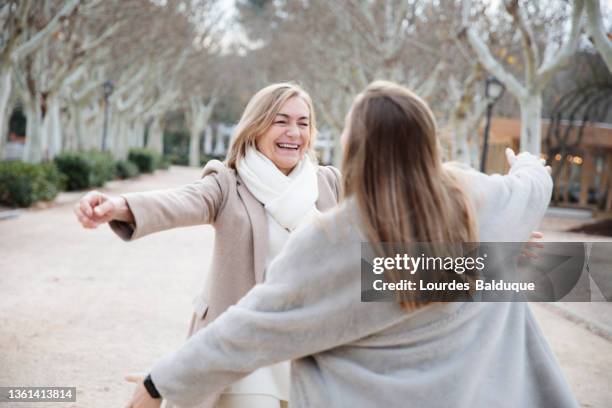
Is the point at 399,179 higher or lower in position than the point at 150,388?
higher

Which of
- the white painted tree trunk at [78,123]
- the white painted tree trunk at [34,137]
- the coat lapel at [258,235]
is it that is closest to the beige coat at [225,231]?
Result: the coat lapel at [258,235]

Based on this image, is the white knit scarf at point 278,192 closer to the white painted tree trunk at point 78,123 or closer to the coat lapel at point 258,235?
the coat lapel at point 258,235

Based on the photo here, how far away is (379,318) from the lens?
1.56m

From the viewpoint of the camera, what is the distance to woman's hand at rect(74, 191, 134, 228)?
2.03 m

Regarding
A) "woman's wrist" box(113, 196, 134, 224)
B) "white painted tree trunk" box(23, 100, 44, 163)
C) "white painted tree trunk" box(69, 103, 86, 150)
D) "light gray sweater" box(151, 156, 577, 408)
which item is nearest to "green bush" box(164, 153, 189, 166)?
"white painted tree trunk" box(69, 103, 86, 150)

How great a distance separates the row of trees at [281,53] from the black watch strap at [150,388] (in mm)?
8701

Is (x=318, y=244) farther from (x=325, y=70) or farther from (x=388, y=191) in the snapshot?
(x=325, y=70)

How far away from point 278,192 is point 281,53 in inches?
1304

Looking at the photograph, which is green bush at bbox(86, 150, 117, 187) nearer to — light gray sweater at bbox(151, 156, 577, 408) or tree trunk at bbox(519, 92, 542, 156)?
tree trunk at bbox(519, 92, 542, 156)

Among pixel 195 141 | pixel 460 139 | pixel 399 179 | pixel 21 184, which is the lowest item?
pixel 21 184

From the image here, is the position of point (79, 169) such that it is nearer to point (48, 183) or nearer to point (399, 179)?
point (48, 183)

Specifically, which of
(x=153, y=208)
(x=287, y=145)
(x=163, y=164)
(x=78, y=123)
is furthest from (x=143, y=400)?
(x=163, y=164)

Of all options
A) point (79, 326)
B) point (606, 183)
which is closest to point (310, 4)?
point (606, 183)

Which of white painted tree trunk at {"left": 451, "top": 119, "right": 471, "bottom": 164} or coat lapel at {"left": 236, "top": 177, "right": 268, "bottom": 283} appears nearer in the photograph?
coat lapel at {"left": 236, "top": 177, "right": 268, "bottom": 283}
